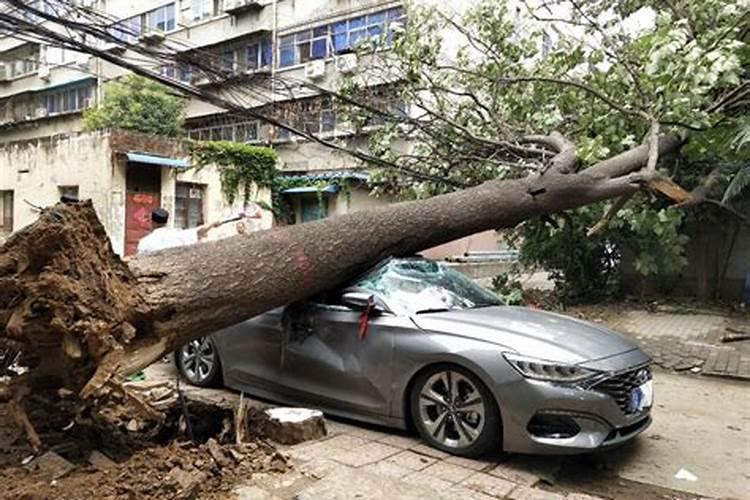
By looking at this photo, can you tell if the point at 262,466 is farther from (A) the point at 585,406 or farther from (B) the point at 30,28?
(B) the point at 30,28

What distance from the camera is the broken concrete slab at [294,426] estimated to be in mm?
4422

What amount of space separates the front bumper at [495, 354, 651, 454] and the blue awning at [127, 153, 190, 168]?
15018mm

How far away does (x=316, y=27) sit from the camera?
2455cm

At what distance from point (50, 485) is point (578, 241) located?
11108mm

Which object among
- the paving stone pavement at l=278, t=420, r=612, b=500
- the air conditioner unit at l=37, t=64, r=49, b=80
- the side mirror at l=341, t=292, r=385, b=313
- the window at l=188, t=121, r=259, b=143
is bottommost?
the paving stone pavement at l=278, t=420, r=612, b=500

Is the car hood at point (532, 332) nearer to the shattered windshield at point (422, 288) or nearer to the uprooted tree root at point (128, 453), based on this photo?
the shattered windshield at point (422, 288)

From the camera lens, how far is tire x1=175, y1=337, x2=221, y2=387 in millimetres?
5941

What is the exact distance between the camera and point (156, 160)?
55.7 feet

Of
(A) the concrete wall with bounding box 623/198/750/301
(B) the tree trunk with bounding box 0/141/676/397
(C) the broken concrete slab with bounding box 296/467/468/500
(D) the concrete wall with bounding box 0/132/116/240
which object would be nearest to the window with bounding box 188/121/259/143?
(D) the concrete wall with bounding box 0/132/116/240

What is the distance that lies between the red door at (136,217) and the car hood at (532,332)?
46.7ft

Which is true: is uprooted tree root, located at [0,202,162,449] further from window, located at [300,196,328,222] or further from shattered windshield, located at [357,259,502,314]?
window, located at [300,196,328,222]

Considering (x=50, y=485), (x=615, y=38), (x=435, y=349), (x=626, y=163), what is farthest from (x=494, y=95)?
(x=50, y=485)

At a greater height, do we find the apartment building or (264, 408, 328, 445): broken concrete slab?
the apartment building

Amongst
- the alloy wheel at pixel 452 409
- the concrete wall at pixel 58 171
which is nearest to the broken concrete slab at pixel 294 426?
the alloy wheel at pixel 452 409
